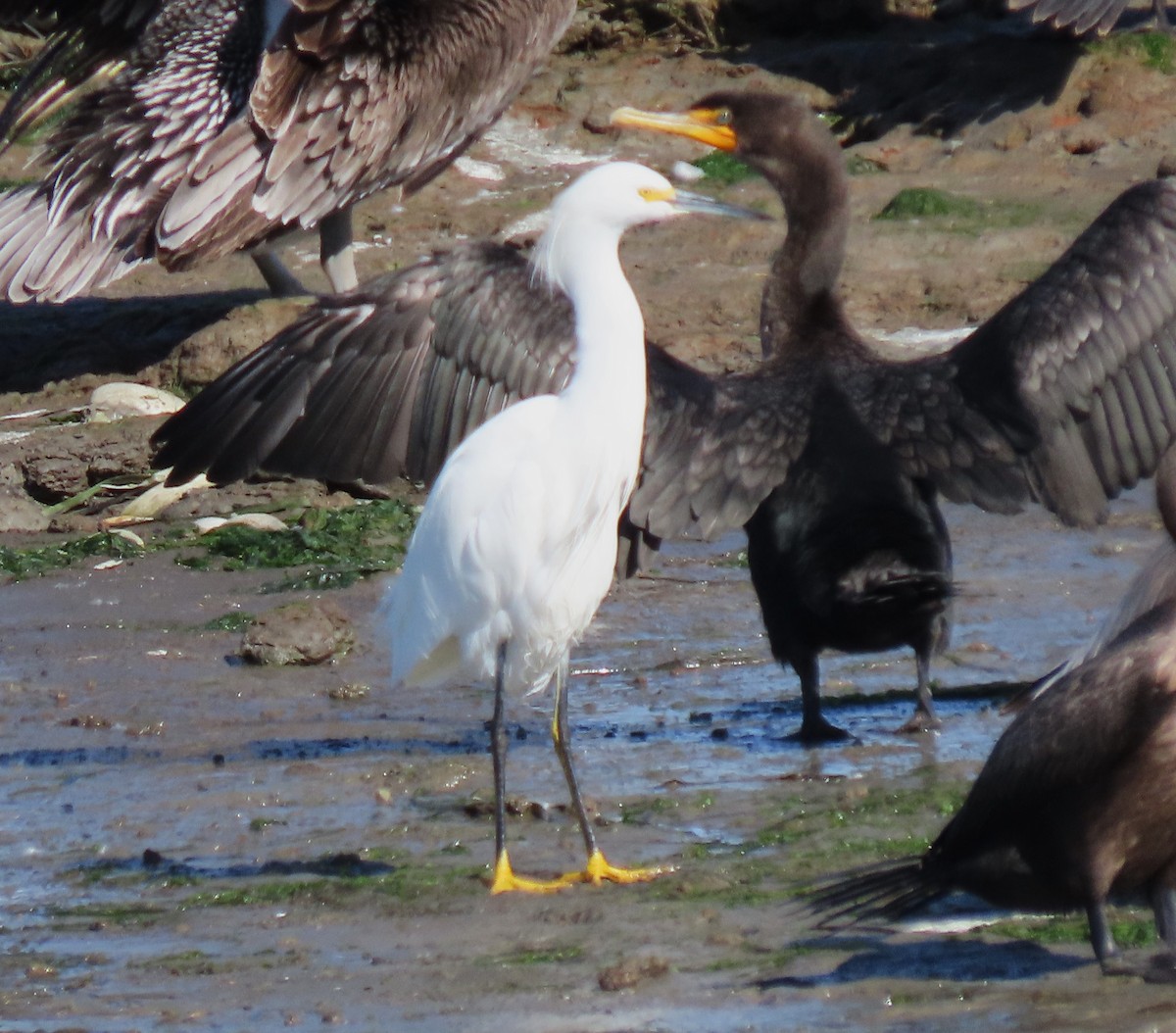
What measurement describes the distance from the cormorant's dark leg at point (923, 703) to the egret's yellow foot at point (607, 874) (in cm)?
144

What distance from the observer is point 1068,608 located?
7.15m

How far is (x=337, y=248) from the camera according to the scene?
32.9 ft

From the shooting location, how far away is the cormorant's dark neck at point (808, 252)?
21.6 feet

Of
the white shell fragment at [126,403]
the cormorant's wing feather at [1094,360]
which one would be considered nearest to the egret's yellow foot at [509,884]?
the cormorant's wing feather at [1094,360]

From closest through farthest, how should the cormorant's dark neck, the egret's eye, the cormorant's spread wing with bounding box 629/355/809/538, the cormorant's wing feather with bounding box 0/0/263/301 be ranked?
the egret's eye, the cormorant's spread wing with bounding box 629/355/809/538, the cormorant's dark neck, the cormorant's wing feather with bounding box 0/0/263/301

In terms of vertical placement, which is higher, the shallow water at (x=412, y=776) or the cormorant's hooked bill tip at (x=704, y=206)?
the cormorant's hooked bill tip at (x=704, y=206)

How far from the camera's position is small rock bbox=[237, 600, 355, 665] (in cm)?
693

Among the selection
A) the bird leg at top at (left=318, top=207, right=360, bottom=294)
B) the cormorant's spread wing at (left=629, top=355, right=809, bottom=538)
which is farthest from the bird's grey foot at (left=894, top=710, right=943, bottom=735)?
the bird leg at top at (left=318, top=207, right=360, bottom=294)

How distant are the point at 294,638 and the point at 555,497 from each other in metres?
2.26

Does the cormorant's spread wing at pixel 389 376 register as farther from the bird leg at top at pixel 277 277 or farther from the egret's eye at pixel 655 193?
the bird leg at top at pixel 277 277

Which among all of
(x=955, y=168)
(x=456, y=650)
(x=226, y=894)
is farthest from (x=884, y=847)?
(x=955, y=168)

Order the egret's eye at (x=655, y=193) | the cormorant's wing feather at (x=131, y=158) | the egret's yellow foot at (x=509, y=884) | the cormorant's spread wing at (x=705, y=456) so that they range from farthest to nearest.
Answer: the cormorant's wing feather at (x=131, y=158) < the cormorant's spread wing at (x=705, y=456) < the egret's eye at (x=655, y=193) < the egret's yellow foot at (x=509, y=884)

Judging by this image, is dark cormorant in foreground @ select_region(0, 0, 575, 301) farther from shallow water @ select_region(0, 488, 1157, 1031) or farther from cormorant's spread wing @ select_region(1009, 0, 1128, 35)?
cormorant's spread wing @ select_region(1009, 0, 1128, 35)

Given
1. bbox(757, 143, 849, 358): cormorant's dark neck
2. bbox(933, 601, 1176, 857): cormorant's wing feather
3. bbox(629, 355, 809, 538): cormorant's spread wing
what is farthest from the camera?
bbox(757, 143, 849, 358): cormorant's dark neck
